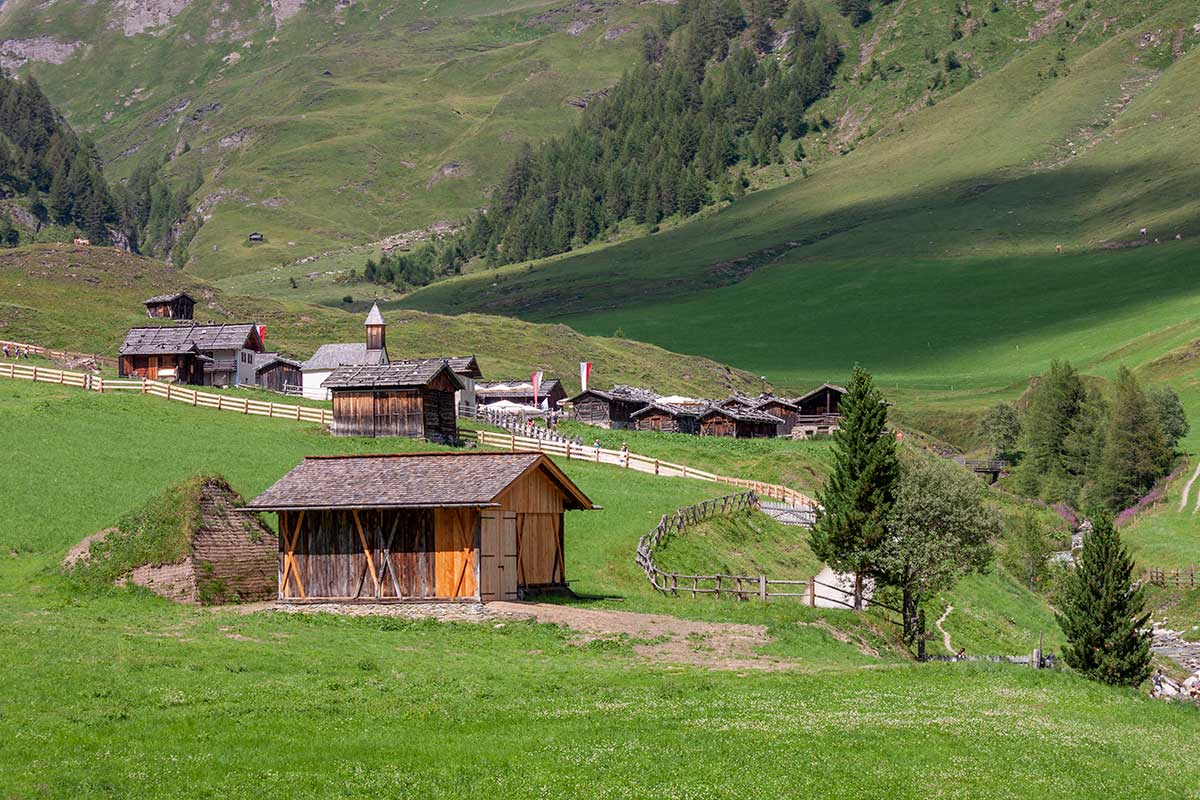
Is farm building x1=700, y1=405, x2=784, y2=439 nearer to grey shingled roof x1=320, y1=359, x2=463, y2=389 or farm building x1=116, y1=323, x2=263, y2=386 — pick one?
farm building x1=116, y1=323, x2=263, y2=386

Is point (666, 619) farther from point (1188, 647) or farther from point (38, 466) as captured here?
point (1188, 647)

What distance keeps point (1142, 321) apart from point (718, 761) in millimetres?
190789

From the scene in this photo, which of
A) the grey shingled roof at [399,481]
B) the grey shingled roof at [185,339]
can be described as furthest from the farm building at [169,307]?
the grey shingled roof at [399,481]

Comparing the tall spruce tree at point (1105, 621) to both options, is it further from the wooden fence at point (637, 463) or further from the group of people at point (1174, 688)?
the wooden fence at point (637, 463)

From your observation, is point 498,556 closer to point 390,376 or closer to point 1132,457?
point 390,376

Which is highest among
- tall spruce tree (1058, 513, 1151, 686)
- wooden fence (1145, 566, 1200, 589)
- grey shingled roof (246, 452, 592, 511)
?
grey shingled roof (246, 452, 592, 511)

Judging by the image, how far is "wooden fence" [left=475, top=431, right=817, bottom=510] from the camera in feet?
269

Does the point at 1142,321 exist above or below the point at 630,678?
above

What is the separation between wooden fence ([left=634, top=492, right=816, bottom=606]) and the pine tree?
59.4 meters

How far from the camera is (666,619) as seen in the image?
42188 mm

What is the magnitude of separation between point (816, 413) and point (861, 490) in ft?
287

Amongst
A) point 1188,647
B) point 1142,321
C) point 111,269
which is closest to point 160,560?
point 1188,647

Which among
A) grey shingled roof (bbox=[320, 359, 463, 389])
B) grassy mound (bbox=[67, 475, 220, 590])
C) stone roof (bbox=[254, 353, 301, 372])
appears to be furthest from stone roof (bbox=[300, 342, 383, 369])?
grassy mound (bbox=[67, 475, 220, 590])

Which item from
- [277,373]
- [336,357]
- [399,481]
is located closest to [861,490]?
[399,481]
